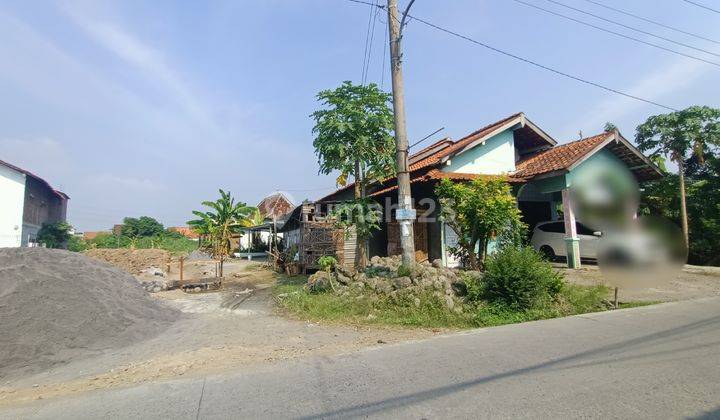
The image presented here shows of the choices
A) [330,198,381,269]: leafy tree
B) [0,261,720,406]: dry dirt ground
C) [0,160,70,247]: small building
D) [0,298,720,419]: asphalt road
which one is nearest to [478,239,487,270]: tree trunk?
[0,261,720,406]: dry dirt ground

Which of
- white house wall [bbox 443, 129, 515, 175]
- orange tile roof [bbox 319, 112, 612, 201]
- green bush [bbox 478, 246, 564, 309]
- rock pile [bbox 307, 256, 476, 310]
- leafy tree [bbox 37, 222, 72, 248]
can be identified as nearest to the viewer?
green bush [bbox 478, 246, 564, 309]

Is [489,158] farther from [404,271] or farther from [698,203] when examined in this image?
[698,203]

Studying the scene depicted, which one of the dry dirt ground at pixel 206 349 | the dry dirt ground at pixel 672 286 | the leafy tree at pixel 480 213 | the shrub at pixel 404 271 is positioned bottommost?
the dry dirt ground at pixel 206 349

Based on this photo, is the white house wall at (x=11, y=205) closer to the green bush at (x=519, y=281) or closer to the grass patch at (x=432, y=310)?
the grass patch at (x=432, y=310)

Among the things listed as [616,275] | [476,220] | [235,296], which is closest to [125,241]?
[235,296]

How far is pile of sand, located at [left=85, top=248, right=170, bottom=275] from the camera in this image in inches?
824

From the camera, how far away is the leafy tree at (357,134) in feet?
34.0

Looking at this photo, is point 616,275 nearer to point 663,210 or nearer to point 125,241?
point 663,210

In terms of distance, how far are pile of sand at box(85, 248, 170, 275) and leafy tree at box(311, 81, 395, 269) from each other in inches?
578

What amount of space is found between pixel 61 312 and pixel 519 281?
8010mm

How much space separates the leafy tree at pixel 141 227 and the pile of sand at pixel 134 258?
27394 millimetres

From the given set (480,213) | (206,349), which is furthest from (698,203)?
(206,349)

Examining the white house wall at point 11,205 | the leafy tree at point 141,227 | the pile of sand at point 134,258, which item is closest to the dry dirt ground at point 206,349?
the pile of sand at point 134,258

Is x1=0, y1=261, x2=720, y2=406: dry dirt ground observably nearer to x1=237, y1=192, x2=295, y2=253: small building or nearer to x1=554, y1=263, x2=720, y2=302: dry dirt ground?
x1=554, y1=263, x2=720, y2=302: dry dirt ground
